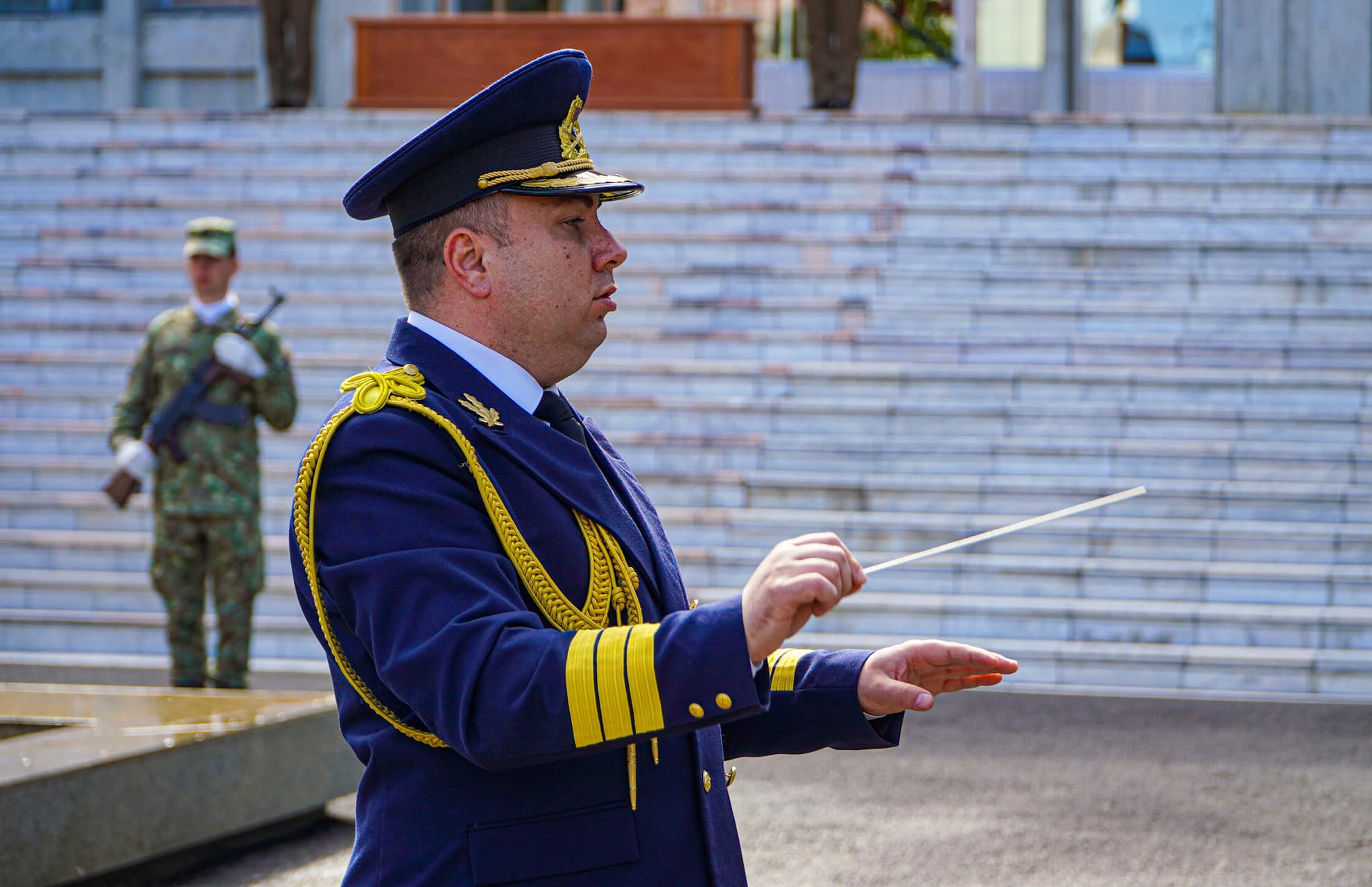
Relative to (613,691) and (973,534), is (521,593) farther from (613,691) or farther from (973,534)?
(973,534)

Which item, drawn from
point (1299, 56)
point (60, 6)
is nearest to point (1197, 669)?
point (1299, 56)

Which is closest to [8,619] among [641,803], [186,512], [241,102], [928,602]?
[186,512]

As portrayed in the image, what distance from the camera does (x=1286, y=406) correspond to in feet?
33.0

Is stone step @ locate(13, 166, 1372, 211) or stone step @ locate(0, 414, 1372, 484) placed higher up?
stone step @ locate(13, 166, 1372, 211)

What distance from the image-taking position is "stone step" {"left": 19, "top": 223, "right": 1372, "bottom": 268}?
11.6 meters

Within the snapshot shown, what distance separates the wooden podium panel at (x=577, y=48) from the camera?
16.0m

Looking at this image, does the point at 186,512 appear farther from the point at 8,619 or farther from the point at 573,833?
the point at 573,833

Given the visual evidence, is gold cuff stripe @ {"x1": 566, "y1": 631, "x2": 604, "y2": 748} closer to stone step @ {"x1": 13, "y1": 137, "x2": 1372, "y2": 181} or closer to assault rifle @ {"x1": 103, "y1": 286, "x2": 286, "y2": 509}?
assault rifle @ {"x1": 103, "y1": 286, "x2": 286, "y2": 509}

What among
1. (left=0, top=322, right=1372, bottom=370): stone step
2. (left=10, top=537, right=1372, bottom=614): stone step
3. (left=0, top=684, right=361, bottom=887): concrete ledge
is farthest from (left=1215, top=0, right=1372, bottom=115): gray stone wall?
(left=0, top=684, right=361, bottom=887): concrete ledge

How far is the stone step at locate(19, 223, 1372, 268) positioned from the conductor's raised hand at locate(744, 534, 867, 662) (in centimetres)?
961

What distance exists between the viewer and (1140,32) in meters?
20.3

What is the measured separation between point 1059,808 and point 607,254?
4188 millimetres

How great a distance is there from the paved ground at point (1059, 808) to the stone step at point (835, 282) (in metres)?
4.50

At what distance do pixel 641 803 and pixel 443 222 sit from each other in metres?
0.74
